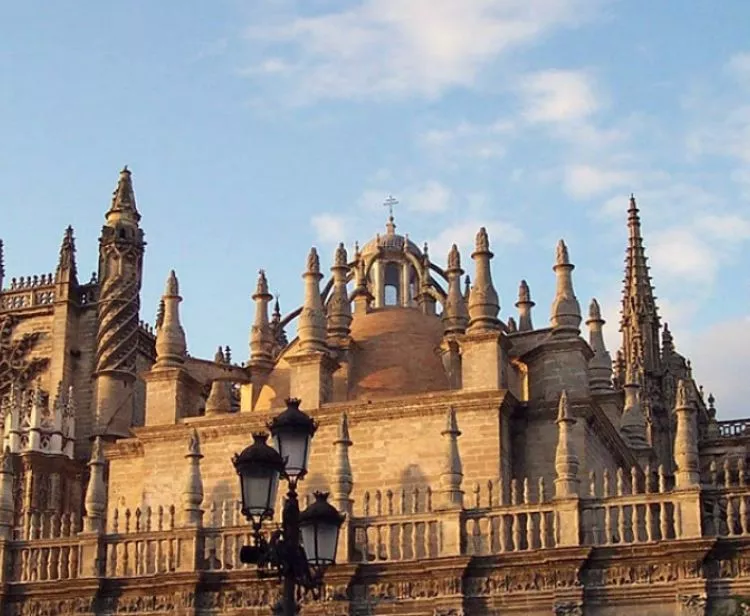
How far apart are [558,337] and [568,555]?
636 centimetres

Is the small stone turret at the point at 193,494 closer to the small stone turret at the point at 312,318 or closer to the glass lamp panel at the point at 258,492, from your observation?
the small stone turret at the point at 312,318

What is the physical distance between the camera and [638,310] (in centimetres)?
4997

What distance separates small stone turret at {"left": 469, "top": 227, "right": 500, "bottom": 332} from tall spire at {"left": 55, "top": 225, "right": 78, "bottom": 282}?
582 inches

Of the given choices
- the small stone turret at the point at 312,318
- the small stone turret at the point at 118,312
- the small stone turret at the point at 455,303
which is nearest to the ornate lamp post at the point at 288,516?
the small stone turret at the point at 312,318

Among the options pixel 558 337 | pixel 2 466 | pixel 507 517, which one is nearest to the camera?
pixel 507 517

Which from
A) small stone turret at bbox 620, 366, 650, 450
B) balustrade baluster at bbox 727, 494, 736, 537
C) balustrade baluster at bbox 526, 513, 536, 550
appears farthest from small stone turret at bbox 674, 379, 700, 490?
small stone turret at bbox 620, 366, 650, 450

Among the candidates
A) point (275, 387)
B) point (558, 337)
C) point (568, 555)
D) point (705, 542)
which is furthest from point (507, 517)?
point (275, 387)

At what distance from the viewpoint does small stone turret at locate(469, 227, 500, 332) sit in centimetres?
2839

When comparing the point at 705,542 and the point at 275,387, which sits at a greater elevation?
the point at 275,387

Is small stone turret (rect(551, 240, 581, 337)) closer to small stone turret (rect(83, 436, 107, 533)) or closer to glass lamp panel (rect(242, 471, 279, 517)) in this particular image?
small stone turret (rect(83, 436, 107, 533))

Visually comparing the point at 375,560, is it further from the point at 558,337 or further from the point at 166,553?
the point at 558,337

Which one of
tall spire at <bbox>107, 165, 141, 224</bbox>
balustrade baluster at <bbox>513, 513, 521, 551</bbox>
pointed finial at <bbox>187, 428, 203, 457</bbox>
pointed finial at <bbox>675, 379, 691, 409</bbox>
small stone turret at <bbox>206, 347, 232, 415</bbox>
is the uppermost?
tall spire at <bbox>107, 165, 141, 224</bbox>

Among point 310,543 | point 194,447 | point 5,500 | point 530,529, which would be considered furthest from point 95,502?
point 310,543

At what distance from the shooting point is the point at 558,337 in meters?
28.8
